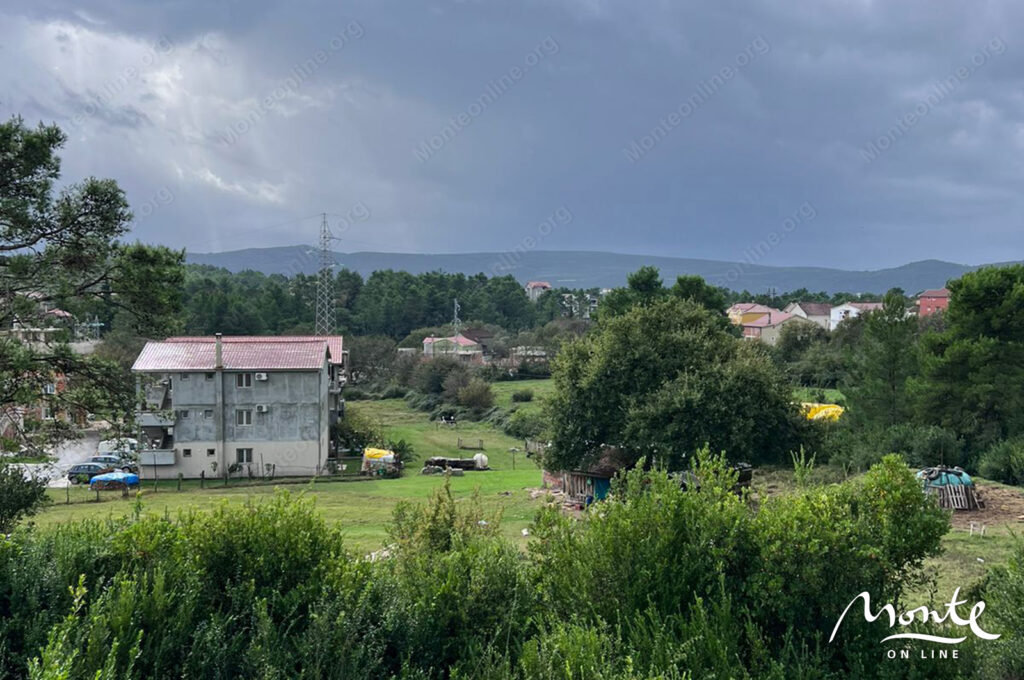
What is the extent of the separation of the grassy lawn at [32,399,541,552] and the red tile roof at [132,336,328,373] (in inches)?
229

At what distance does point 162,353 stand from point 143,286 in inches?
956

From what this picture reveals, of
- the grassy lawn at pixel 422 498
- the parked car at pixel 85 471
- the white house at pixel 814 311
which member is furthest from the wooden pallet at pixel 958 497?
the white house at pixel 814 311

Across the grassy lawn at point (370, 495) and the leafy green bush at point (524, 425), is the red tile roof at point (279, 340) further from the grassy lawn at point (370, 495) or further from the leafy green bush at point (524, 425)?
the leafy green bush at point (524, 425)

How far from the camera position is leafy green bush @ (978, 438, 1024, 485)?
23.6 meters

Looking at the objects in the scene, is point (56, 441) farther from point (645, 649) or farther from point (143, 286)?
point (645, 649)

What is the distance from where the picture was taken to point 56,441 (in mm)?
16938

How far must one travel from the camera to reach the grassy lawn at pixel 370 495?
22409mm

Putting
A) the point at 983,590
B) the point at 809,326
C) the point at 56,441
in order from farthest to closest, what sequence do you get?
1. the point at 809,326
2. the point at 56,441
3. the point at 983,590

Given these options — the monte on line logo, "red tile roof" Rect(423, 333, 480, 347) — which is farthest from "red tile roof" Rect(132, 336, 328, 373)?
"red tile roof" Rect(423, 333, 480, 347)

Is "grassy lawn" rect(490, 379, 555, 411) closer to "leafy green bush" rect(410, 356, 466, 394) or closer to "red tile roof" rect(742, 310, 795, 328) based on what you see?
"leafy green bush" rect(410, 356, 466, 394)

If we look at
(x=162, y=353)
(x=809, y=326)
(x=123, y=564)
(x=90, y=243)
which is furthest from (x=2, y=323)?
(x=809, y=326)

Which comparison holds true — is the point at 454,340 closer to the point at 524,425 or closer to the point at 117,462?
the point at 524,425

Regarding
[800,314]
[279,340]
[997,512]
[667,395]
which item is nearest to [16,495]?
[667,395]

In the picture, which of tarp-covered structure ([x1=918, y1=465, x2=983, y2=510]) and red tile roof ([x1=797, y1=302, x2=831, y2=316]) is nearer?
tarp-covered structure ([x1=918, y1=465, x2=983, y2=510])
